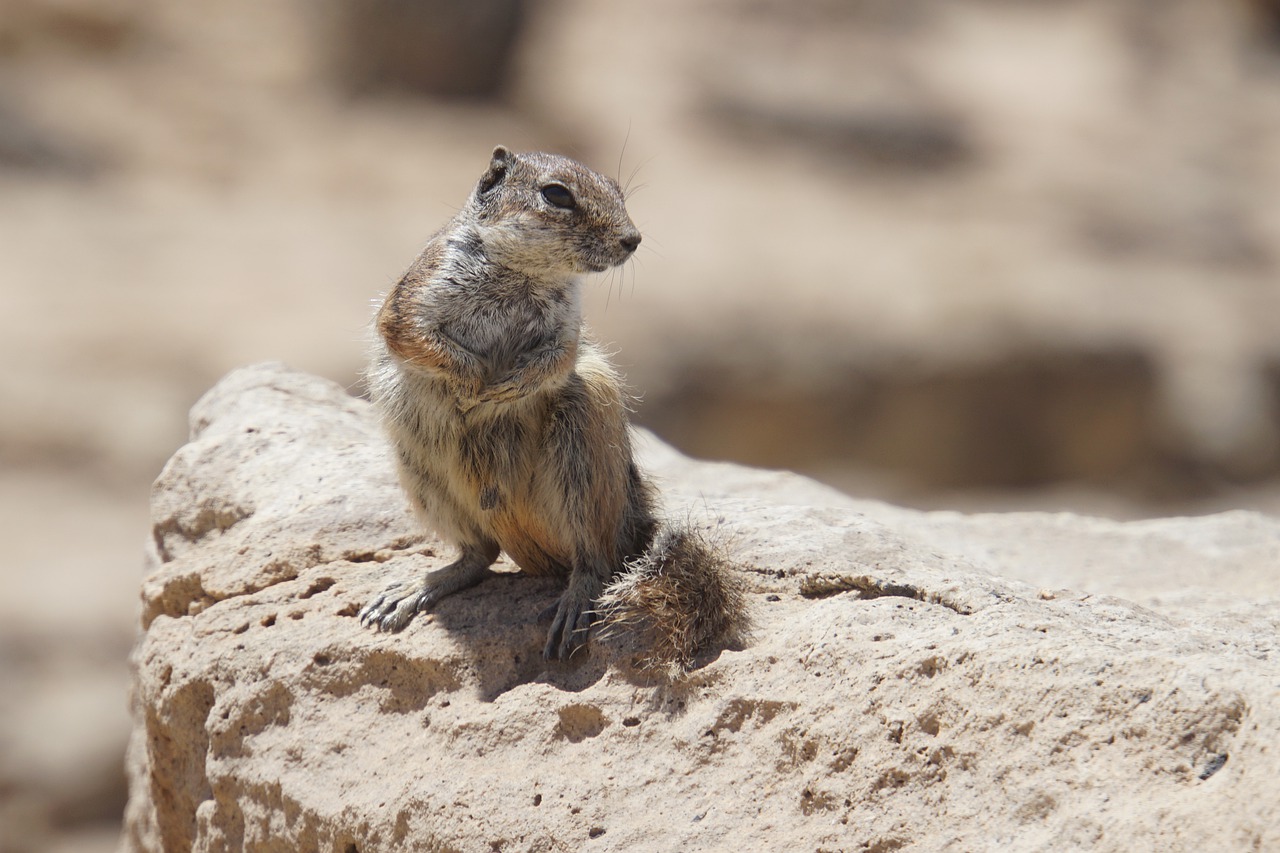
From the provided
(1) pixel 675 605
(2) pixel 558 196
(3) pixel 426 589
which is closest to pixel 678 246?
(2) pixel 558 196

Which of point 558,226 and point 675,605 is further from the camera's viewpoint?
point 558,226

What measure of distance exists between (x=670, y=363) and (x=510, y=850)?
11.8m

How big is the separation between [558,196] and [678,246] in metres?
12.9

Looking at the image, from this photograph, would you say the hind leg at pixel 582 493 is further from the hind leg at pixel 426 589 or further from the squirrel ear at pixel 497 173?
the squirrel ear at pixel 497 173

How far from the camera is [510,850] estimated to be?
4.06 metres

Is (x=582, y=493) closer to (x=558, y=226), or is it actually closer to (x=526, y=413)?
(x=526, y=413)

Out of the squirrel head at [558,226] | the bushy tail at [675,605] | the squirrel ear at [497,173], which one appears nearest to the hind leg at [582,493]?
the bushy tail at [675,605]

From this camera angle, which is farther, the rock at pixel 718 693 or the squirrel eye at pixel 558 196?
the squirrel eye at pixel 558 196

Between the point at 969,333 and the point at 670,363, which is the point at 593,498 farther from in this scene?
the point at 969,333

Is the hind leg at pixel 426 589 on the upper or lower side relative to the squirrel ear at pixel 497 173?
lower

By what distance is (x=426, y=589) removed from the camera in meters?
4.93

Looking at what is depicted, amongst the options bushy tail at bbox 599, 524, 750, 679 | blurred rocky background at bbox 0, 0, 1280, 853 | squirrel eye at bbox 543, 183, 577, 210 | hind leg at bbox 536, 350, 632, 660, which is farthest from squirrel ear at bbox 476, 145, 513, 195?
blurred rocky background at bbox 0, 0, 1280, 853

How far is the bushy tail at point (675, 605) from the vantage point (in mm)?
4324

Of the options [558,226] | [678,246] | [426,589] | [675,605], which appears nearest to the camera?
[675,605]
